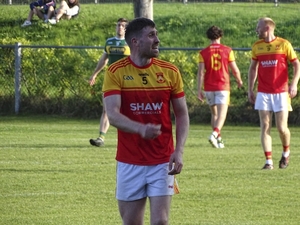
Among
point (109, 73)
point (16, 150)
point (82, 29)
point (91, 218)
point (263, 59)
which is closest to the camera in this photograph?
point (109, 73)

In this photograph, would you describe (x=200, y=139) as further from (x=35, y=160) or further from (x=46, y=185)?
(x=46, y=185)

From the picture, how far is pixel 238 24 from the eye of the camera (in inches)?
1276

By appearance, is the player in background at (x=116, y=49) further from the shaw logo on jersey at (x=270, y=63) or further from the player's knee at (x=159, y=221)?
the player's knee at (x=159, y=221)

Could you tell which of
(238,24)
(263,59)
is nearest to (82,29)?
(238,24)

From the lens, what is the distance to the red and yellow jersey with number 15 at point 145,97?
6.92 m

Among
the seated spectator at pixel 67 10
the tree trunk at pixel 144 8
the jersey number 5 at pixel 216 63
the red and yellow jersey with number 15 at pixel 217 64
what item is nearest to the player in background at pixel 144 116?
the red and yellow jersey with number 15 at pixel 217 64

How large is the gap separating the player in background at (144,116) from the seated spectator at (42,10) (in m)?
23.1

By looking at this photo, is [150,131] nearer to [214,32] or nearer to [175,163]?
[175,163]

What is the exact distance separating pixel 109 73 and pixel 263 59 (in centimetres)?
679

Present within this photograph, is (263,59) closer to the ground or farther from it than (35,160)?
farther from it

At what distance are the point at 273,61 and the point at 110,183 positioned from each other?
3249mm

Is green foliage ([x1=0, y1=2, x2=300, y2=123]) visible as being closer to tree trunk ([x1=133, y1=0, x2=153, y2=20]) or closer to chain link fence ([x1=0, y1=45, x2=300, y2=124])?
chain link fence ([x1=0, y1=45, x2=300, y2=124])

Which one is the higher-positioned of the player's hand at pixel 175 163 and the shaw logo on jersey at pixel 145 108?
the shaw logo on jersey at pixel 145 108

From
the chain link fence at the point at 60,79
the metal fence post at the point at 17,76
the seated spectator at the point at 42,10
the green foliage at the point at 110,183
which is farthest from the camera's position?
the seated spectator at the point at 42,10
